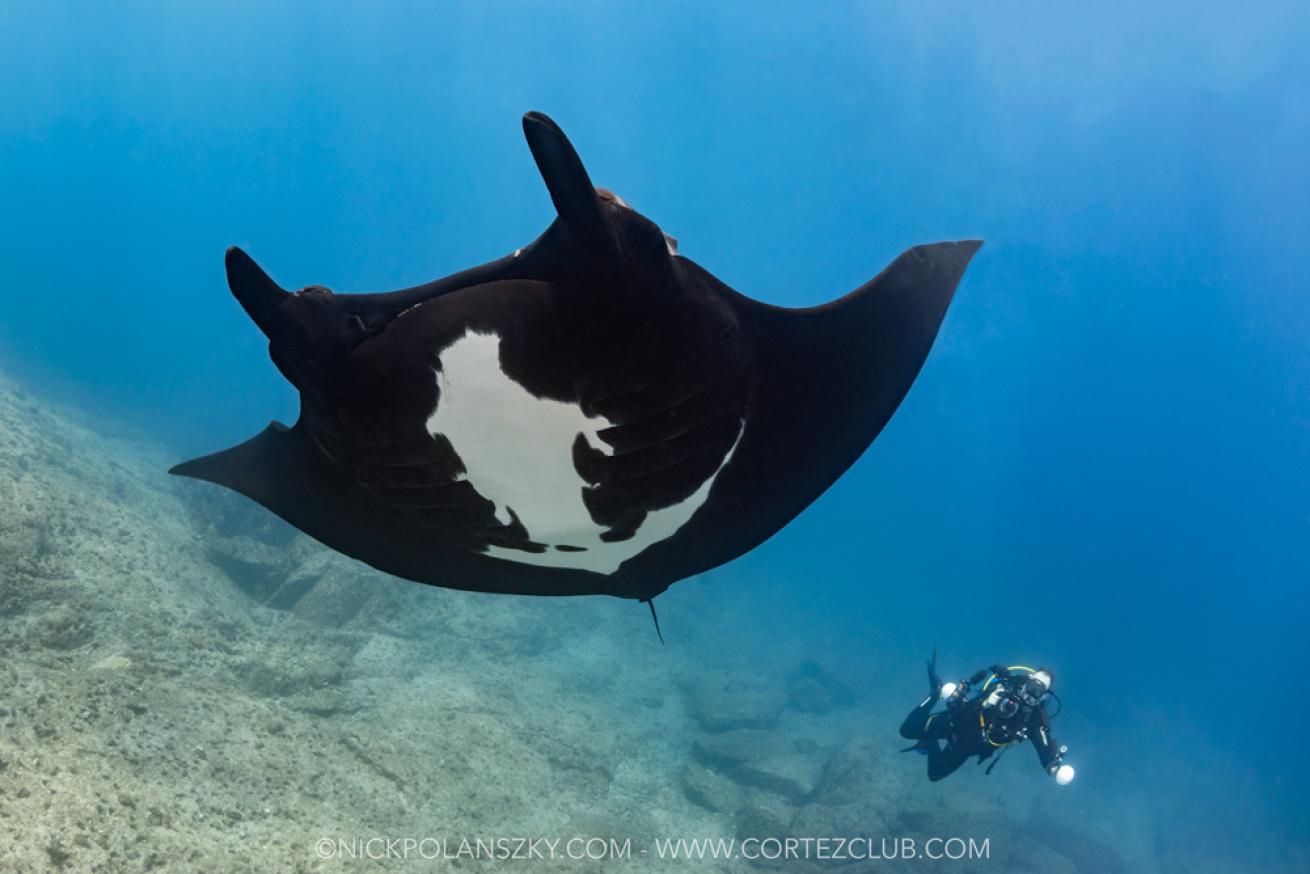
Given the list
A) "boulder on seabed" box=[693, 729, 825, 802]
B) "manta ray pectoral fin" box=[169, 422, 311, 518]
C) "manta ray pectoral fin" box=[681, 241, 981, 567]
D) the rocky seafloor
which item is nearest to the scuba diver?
the rocky seafloor

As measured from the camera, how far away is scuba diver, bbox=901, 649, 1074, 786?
7.74 m

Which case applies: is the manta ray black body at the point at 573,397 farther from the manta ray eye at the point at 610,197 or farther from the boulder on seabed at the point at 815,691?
the boulder on seabed at the point at 815,691

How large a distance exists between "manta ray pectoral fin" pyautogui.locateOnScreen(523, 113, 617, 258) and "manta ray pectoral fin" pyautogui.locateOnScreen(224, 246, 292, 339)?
2.39 feet

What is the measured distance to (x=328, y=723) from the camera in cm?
617

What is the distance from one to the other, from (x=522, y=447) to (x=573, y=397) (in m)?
0.29

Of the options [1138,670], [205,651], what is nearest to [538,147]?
[205,651]

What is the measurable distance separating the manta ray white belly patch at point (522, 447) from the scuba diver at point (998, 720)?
7.28 m

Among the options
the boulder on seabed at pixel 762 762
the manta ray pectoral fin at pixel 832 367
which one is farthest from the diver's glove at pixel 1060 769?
the manta ray pectoral fin at pixel 832 367

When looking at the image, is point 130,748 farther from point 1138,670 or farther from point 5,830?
point 1138,670

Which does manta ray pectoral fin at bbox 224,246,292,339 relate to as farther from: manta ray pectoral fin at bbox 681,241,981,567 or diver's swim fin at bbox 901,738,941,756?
diver's swim fin at bbox 901,738,941,756


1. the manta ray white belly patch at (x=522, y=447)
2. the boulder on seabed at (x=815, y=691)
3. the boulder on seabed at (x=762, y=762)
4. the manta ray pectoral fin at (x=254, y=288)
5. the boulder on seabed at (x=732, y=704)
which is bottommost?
the manta ray pectoral fin at (x=254, y=288)

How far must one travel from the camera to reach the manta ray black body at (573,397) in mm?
1582

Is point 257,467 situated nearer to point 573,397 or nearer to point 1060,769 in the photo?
point 573,397

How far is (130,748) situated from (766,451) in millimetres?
4699
